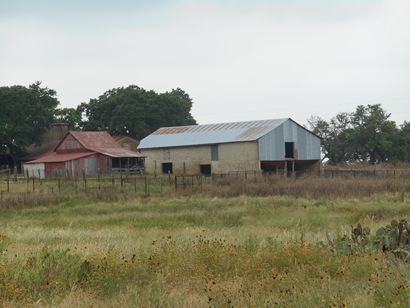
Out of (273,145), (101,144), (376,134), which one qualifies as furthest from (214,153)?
(376,134)

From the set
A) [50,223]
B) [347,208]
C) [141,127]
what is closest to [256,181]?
[347,208]

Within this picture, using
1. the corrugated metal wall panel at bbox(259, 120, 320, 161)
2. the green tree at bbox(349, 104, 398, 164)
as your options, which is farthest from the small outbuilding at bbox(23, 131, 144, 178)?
the green tree at bbox(349, 104, 398, 164)

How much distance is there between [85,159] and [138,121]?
882 inches

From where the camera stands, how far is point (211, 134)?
5875cm

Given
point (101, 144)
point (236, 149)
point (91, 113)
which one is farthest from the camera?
point (91, 113)

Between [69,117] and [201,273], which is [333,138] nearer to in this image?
[69,117]

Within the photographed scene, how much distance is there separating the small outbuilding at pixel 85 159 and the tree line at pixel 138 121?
17.5 feet

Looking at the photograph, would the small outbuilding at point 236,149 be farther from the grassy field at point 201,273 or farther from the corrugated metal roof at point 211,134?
the grassy field at point 201,273

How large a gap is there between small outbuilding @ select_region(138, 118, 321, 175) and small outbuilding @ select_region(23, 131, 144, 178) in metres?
2.50

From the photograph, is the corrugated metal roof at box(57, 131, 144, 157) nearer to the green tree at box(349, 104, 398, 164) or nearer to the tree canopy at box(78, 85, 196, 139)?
the tree canopy at box(78, 85, 196, 139)

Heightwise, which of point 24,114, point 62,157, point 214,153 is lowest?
A: point 214,153

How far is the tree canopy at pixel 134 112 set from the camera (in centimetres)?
8006

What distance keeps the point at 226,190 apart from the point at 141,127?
49.0m

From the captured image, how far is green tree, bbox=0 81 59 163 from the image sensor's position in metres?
65.0
